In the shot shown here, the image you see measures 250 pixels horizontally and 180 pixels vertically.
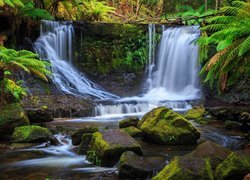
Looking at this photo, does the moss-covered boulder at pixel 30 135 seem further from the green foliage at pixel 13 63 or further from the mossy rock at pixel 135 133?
the mossy rock at pixel 135 133

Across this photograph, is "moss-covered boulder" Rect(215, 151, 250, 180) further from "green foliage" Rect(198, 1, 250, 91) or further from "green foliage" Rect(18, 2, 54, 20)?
"green foliage" Rect(18, 2, 54, 20)

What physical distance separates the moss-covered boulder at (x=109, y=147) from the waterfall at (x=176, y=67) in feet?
26.4

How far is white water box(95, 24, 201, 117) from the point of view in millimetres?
14664

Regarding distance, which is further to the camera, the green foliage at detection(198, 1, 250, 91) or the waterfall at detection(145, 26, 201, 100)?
the waterfall at detection(145, 26, 201, 100)

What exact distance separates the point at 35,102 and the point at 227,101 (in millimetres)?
6166

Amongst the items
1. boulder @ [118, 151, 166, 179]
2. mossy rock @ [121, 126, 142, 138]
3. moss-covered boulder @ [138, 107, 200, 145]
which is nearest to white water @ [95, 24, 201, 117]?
mossy rock @ [121, 126, 142, 138]

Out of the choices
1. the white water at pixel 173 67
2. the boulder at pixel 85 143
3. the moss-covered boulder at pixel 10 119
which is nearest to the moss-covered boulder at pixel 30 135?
the moss-covered boulder at pixel 10 119

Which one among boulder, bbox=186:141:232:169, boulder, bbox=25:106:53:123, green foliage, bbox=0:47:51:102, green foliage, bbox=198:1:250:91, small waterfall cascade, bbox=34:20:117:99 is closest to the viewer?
boulder, bbox=186:141:232:169

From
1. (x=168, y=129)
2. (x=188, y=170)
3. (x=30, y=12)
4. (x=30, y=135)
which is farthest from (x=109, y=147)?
(x=30, y=12)

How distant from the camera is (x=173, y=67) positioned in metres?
15.5

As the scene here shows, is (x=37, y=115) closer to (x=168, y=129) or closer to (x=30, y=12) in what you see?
(x=168, y=129)

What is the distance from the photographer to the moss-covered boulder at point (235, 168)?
188 inches

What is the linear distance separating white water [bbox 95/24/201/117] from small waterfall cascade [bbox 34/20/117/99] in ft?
5.01

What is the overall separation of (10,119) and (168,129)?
3.21 metres
